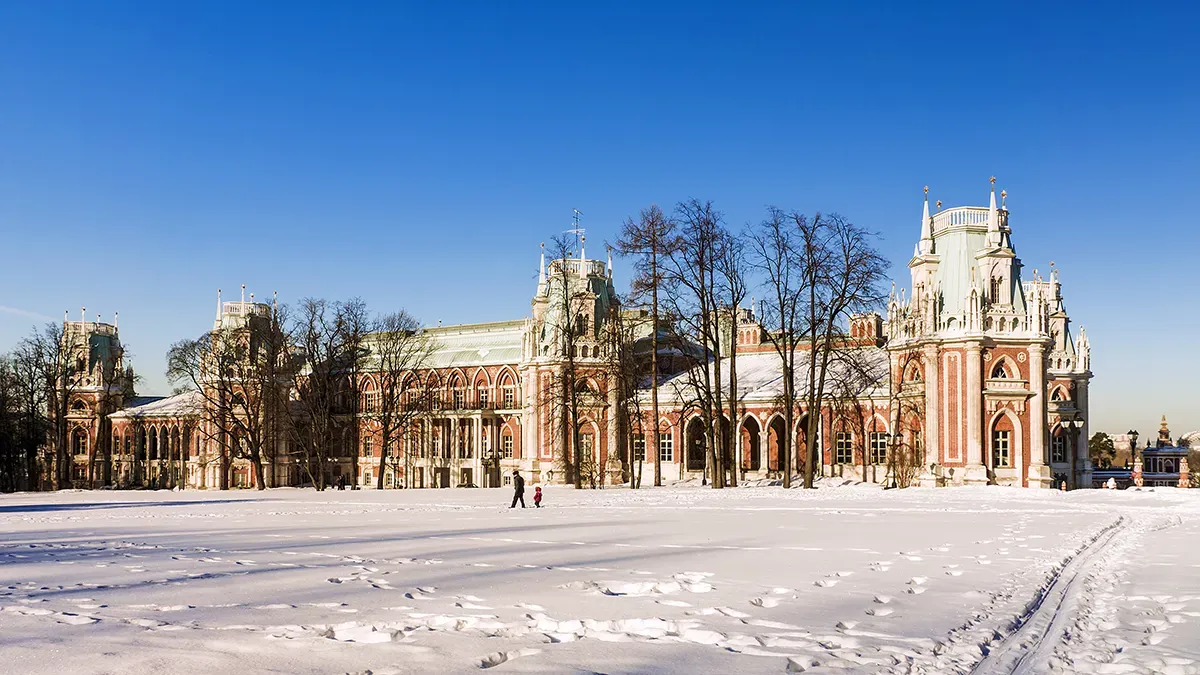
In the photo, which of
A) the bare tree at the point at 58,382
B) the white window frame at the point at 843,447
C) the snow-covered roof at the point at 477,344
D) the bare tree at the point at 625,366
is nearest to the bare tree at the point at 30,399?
the bare tree at the point at 58,382

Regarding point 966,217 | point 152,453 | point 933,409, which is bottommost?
point 152,453

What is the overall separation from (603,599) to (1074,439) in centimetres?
5513

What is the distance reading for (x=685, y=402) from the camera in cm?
5516

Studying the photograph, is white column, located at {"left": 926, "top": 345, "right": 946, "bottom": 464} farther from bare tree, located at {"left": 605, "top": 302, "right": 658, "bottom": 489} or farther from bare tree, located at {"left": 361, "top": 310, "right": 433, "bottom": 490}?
bare tree, located at {"left": 361, "top": 310, "right": 433, "bottom": 490}

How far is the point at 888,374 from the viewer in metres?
62.6

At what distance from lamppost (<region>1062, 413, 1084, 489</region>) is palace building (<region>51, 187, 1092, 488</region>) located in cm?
12

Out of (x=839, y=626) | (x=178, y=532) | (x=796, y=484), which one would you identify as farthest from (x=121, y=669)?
(x=796, y=484)

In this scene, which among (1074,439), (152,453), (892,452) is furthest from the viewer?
(152,453)

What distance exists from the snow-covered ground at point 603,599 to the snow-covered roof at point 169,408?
185 feet

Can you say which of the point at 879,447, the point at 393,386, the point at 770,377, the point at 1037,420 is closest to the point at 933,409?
the point at 1037,420

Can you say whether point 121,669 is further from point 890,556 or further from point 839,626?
point 890,556

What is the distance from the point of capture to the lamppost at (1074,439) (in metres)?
59.9

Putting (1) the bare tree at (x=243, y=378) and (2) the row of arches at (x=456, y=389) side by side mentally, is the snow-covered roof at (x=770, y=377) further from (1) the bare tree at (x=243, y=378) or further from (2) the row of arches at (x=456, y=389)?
(1) the bare tree at (x=243, y=378)

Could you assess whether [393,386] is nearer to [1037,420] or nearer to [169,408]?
[169,408]
